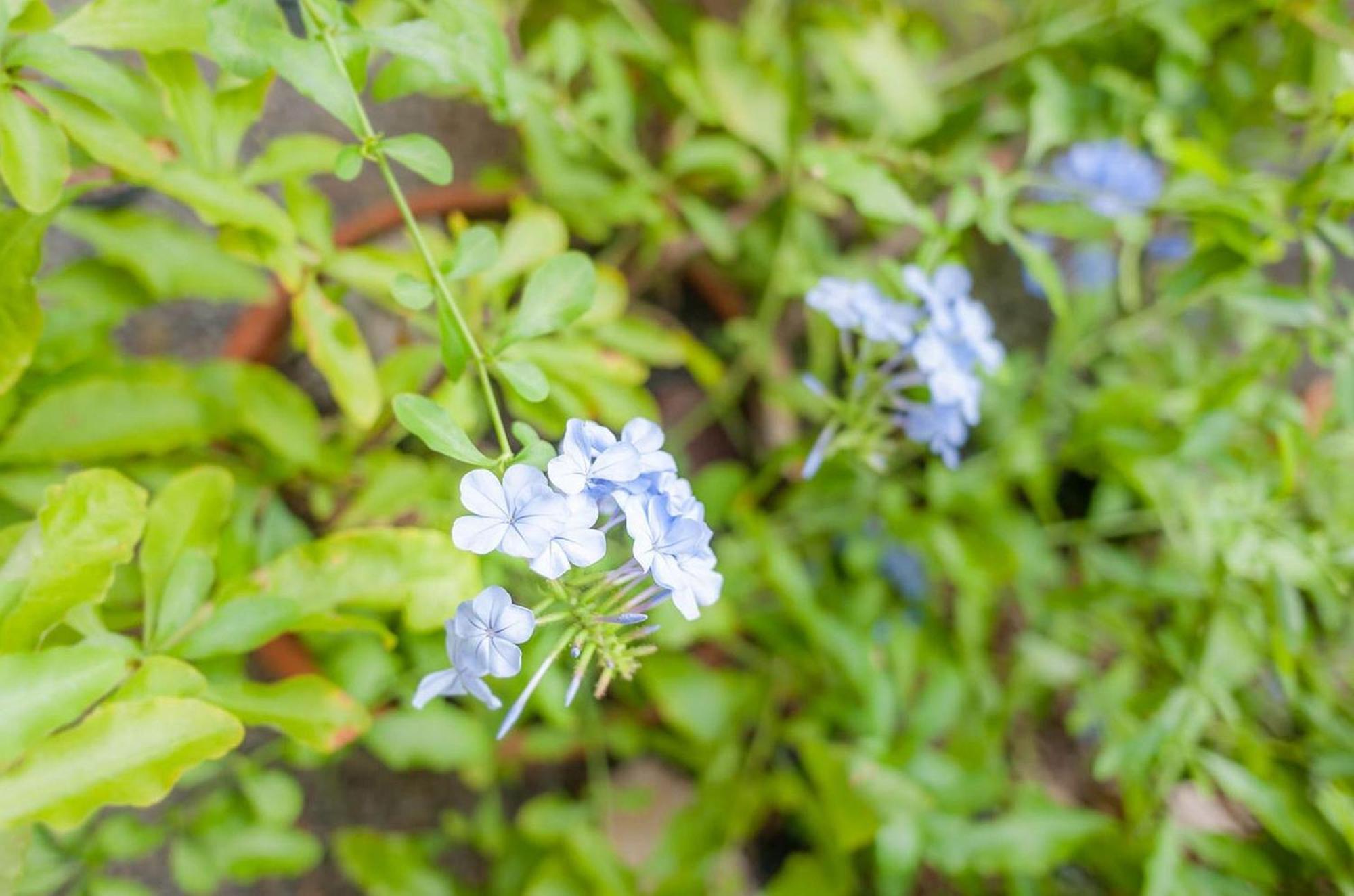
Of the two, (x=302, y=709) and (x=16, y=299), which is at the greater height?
(x=16, y=299)

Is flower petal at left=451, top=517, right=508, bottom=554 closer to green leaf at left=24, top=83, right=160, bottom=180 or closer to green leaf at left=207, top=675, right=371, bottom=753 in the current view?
green leaf at left=207, top=675, right=371, bottom=753

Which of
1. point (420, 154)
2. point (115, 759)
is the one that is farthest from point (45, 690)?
point (420, 154)

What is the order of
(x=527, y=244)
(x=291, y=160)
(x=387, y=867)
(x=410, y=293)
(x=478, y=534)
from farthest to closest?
(x=387, y=867) → (x=527, y=244) → (x=291, y=160) → (x=410, y=293) → (x=478, y=534)

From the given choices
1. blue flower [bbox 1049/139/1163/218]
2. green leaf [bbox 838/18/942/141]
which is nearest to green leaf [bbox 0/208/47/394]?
green leaf [bbox 838/18/942/141]

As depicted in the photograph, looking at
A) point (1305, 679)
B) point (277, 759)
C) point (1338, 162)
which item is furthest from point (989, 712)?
point (277, 759)

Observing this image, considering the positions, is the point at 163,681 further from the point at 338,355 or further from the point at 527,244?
the point at 527,244

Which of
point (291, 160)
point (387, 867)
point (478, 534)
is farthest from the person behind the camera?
point (387, 867)
